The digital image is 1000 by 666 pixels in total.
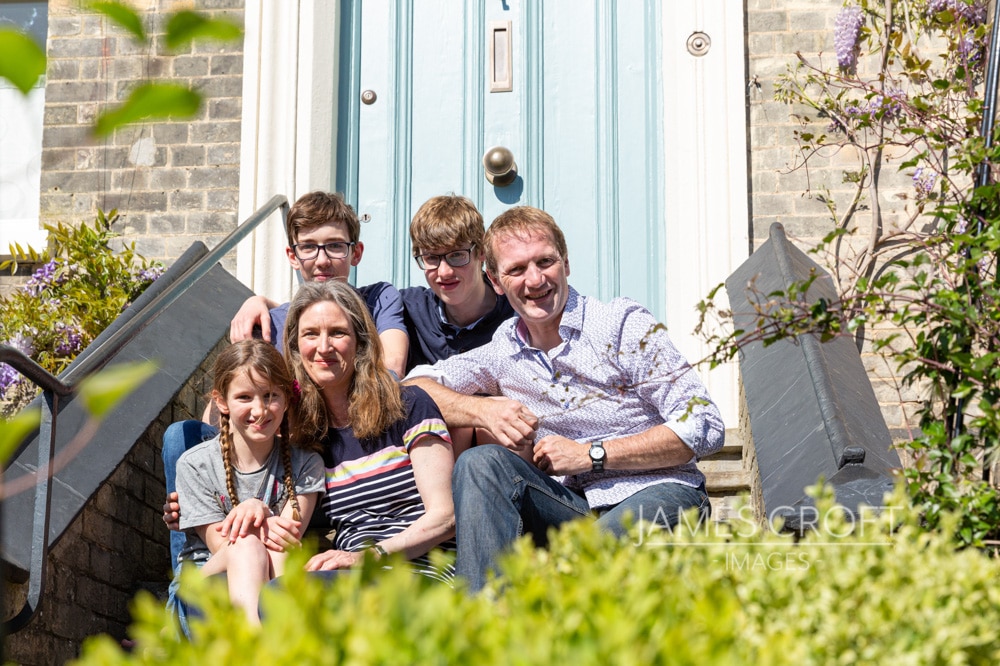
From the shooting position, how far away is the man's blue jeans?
9.11 feet

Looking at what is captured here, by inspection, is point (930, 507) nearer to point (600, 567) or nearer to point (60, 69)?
point (600, 567)

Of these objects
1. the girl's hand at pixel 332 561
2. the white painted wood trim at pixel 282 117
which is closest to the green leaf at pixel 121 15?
the girl's hand at pixel 332 561

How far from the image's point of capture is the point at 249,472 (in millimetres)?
3258

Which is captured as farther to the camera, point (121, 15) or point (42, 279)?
point (42, 279)

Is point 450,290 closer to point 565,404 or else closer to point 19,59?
point 565,404

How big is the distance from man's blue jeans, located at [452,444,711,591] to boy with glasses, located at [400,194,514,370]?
3.09ft

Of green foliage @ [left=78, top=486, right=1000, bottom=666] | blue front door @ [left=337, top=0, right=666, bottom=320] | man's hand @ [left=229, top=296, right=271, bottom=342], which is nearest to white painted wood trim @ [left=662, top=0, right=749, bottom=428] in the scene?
blue front door @ [left=337, top=0, right=666, bottom=320]

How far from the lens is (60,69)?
6.02 m

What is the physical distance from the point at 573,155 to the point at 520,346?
2.44 metres

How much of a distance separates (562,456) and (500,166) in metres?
2.77

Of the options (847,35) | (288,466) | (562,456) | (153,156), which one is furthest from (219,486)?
(847,35)

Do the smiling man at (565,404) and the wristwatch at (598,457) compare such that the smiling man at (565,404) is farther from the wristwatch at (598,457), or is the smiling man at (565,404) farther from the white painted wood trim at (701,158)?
the white painted wood trim at (701,158)

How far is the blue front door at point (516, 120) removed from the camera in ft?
18.5

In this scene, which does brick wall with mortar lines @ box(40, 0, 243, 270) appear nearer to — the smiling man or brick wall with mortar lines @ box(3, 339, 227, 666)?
brick wall with mortar lines @ box(3, 339, 227, 666)
